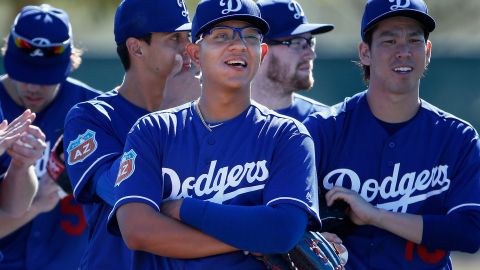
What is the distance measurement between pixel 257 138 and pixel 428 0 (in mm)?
18732

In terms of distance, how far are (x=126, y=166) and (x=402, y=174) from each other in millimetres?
1383

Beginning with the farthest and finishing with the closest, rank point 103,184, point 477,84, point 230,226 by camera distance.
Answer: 1. point 477,84
2. point 103,184
3. point 230,226

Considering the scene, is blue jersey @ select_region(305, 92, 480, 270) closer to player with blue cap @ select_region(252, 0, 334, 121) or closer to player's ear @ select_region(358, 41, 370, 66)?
player's ear @ select_region(358, 41, 370, 66)

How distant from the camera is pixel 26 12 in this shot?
7.57m

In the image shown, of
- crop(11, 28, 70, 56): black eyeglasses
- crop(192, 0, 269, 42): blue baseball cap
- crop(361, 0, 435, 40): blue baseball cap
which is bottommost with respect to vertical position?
crop(11, 28, 70, 56): black eyeglasses

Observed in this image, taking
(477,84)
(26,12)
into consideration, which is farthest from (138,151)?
(477,84)

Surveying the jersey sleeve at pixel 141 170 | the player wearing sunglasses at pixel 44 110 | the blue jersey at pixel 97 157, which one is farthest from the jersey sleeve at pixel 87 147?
the player wearing sunglasses at pixel 44 110

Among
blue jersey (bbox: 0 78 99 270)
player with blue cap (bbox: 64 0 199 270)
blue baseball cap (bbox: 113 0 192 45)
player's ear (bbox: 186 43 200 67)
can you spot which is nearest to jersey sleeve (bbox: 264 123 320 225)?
player's ear (bbox: 186 43 200 67)

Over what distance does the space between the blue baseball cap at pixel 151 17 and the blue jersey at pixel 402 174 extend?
100 cm

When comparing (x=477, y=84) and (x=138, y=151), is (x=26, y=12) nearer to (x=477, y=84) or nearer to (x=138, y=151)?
(x=138, y=151)

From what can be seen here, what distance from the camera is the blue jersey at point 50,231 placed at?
23.0 ft

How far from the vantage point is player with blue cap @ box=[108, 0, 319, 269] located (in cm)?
432

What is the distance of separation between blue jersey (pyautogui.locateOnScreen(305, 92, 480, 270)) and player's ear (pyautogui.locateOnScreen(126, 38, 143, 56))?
111 centimetres

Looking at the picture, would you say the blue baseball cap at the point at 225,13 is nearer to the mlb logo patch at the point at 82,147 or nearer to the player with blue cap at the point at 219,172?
the player with blue cap at the point at 219,172
